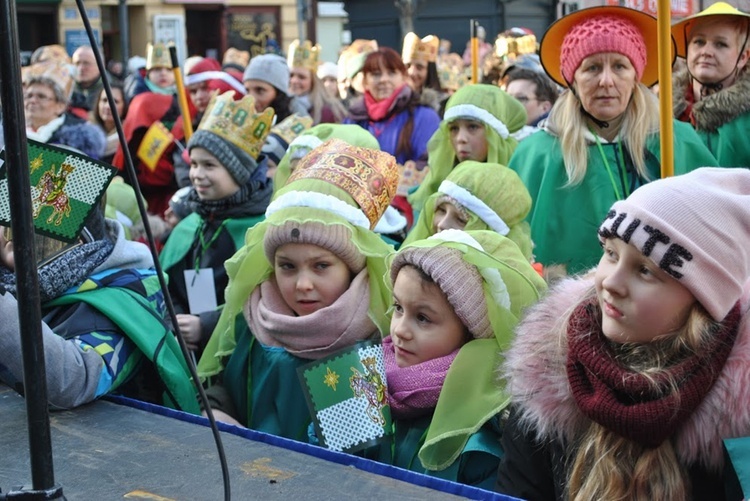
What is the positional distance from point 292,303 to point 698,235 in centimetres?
173

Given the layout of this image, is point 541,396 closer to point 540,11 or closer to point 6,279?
point 6,279

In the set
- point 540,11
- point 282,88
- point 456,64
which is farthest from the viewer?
point 540,11

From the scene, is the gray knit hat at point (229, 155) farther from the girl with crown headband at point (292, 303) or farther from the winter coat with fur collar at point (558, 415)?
the winter coat with fur collar at point (558, 415)

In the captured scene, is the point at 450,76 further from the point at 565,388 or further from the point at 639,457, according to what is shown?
the point at 639,457

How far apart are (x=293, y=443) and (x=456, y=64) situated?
10151 mm

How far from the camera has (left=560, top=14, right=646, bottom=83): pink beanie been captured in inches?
188

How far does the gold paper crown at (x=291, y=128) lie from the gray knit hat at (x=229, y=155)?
155 centimetres

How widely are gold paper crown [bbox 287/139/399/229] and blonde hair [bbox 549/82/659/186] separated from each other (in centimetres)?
86

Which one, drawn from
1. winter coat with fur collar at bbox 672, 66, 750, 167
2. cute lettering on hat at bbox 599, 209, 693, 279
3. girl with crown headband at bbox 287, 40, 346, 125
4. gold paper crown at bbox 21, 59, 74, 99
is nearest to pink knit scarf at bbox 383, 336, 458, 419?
cute lettering on hat at bbox 599, 209, 693, 279

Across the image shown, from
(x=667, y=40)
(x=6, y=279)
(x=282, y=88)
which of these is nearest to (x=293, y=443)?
(x=6, y=279)

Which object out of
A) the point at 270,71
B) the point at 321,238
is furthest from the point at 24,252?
the point at 270,71

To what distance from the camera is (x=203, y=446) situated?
7.92 ft

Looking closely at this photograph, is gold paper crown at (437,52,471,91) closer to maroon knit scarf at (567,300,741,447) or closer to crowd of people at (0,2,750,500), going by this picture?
crowd of people at (0,2,750,500)

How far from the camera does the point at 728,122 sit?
5.64 metres
